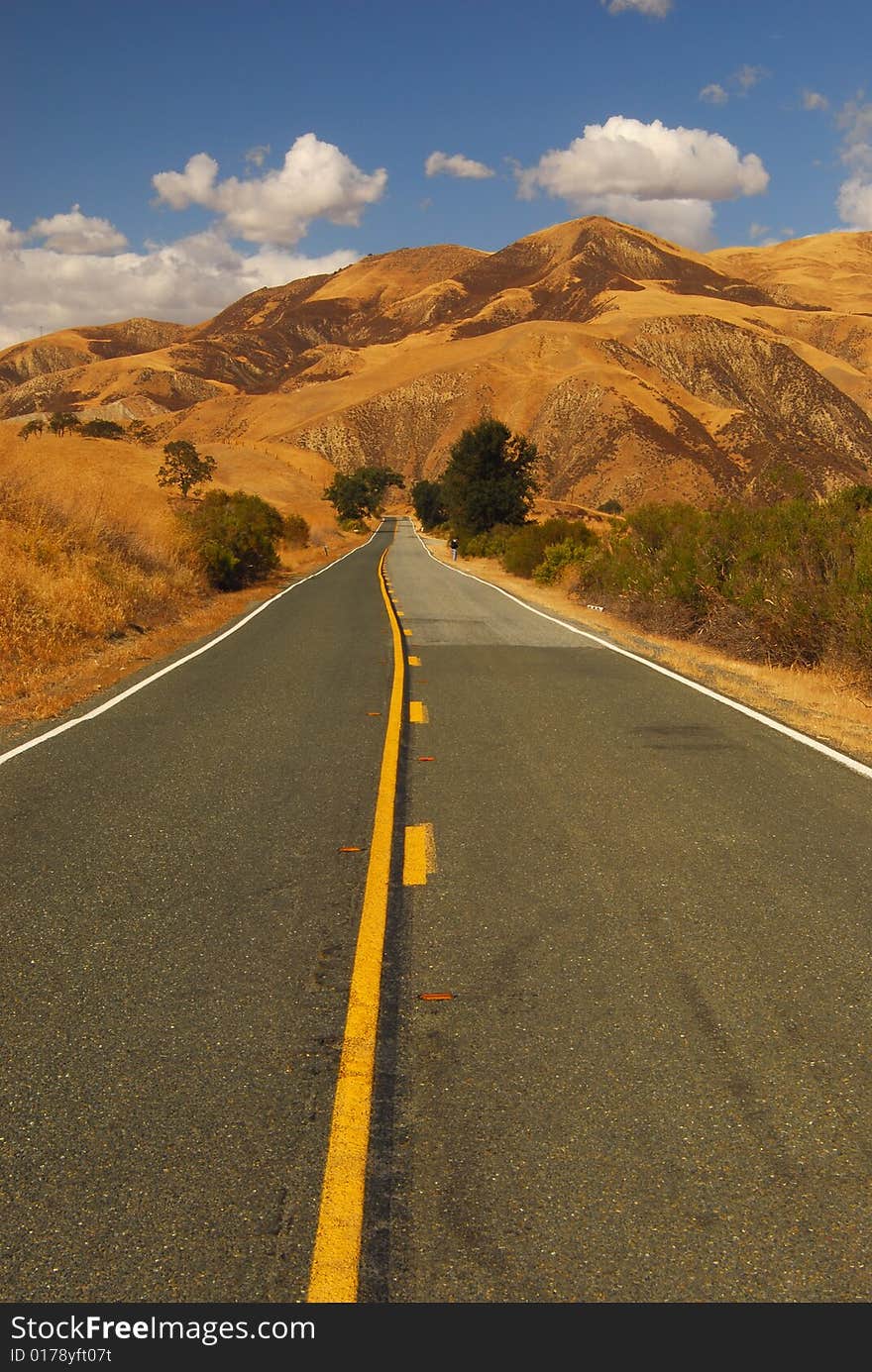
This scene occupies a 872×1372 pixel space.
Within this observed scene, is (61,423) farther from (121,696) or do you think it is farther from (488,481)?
(121,696)

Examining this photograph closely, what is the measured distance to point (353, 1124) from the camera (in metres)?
3.35

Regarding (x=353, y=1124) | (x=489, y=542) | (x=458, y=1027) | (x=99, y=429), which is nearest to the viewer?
(x=353, y=1124)

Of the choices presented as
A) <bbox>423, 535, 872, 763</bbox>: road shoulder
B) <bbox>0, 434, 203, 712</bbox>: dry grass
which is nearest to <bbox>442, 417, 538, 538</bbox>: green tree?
<bbox>0, 434, 203, 712</bbox>: dry grass

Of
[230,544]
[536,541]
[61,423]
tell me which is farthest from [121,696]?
[61,423]

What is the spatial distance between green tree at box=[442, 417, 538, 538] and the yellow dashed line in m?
49.1

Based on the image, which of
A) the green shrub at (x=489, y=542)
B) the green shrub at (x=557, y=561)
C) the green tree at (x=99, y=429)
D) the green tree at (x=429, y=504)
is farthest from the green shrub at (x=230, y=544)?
the green tree at (x=99, y=429)

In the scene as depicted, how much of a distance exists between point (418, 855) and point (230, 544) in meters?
25.7

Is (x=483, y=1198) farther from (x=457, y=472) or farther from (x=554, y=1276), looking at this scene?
(x=457, y=472)

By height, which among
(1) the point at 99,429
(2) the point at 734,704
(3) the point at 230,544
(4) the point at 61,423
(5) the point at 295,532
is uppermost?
(1) the point at 99,429

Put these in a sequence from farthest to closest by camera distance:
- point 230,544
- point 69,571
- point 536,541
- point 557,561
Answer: point 536,541
point 557,561
point 230,544
point 69,571

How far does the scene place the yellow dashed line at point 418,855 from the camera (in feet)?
19.0

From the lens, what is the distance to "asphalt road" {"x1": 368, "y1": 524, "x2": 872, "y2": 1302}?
2.79 metres

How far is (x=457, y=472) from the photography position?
56.0m

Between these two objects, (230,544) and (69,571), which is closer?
(69,571)
